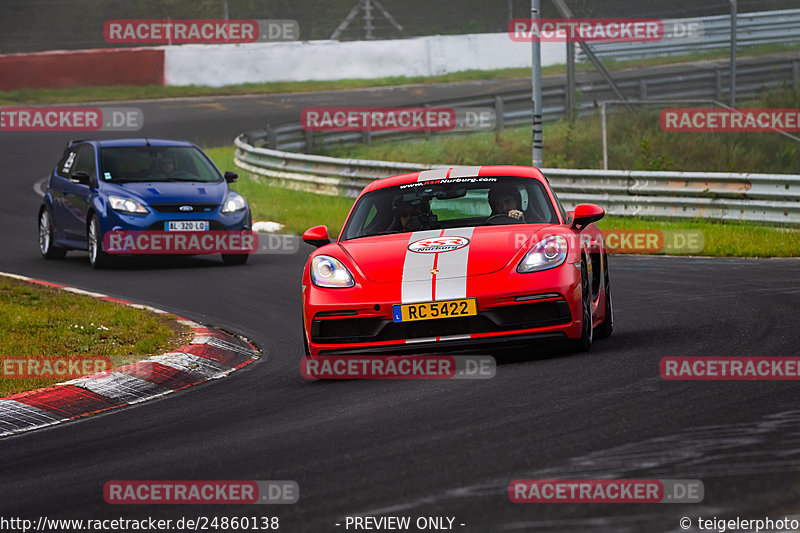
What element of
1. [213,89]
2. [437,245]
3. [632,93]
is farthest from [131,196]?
[213,89]

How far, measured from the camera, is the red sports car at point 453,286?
795 cm

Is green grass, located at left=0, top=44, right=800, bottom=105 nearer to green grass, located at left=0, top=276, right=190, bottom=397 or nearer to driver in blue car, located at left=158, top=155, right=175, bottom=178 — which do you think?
driver in blue car, located at left=158, top=155, right=175, bottom=178

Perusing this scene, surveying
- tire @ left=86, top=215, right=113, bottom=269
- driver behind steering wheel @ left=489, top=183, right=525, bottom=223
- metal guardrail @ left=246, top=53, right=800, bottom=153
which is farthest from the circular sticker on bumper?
metal guardrail @ left=246, top=53, right=800, bottom=153

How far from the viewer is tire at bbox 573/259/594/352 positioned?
8241 millimetres

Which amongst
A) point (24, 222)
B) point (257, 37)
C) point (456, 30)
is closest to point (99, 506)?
point (24, 222)

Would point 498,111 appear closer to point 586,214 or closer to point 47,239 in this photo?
point 47,239

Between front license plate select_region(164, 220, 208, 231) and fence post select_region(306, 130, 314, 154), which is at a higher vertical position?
fence post select_region(306, 130, 314, 154)

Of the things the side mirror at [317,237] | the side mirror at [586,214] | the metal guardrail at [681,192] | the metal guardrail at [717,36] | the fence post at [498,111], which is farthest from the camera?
the fence post at [498,111]

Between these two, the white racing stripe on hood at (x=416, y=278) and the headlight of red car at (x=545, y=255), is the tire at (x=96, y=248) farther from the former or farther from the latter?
the headlight of red car at (x=545, y=255)

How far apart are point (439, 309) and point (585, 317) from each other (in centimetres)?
103

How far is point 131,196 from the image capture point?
1597cm

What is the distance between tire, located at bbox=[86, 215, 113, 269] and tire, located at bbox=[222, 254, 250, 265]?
1434 millimetres

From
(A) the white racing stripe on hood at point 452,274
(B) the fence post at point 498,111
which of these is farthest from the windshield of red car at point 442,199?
(B) the fence post at point 498,111

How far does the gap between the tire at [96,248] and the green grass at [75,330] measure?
322 cm
